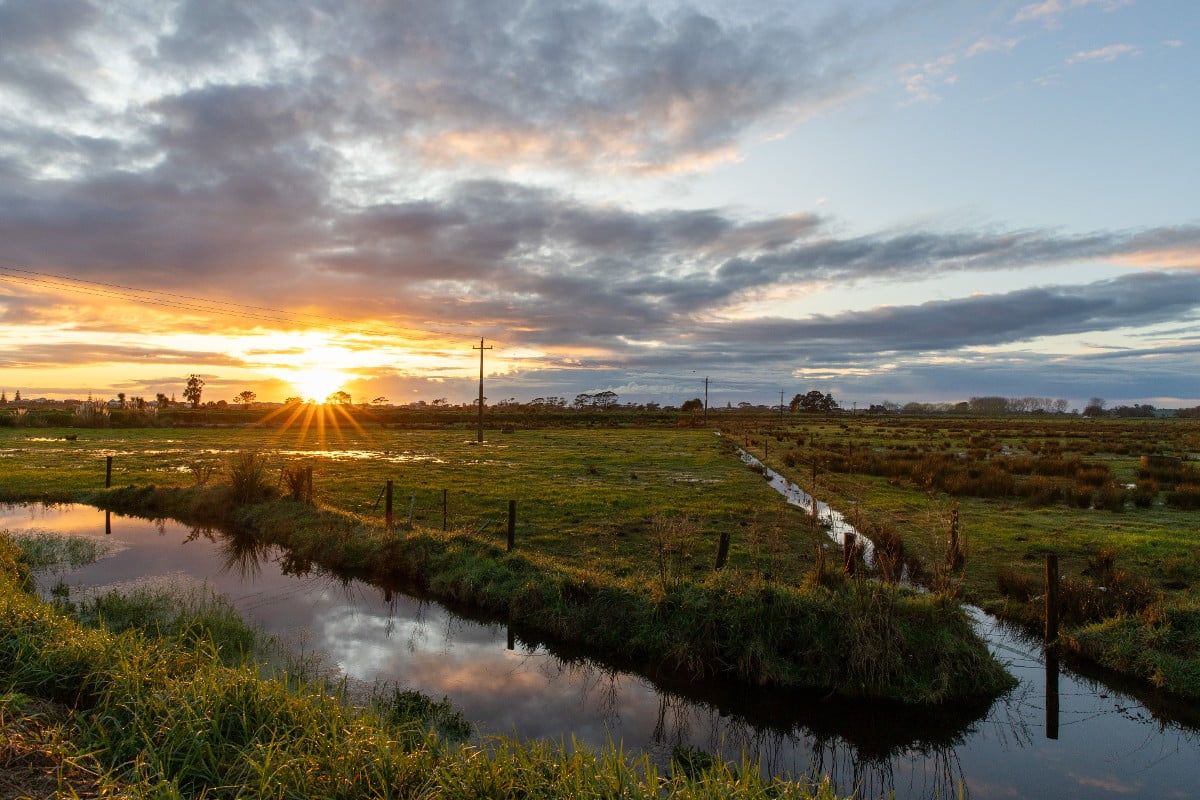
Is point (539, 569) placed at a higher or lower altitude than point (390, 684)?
higher

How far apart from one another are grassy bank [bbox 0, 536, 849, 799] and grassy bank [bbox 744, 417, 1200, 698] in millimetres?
9304

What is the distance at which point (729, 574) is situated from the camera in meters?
13.7

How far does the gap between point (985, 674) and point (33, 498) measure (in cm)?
4047

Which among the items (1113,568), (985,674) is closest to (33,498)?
(985,674)

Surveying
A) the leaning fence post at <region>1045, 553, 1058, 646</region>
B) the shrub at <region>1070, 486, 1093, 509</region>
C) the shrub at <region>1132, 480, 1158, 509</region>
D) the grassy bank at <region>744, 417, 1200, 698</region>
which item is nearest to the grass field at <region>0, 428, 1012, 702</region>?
the leaning fence post at <region>1045, 553, 1058, 646</region>

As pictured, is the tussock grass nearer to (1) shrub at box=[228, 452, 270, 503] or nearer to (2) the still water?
(1) shrub at box=[228, 452, 270, 503]

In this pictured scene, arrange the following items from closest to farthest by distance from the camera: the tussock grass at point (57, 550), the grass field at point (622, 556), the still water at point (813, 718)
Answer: the still water at point (813, 718) < the grass field at point (622, 556) < the tussock grass at point (57, 550)

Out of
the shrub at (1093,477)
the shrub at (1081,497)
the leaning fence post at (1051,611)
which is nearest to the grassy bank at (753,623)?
the leaning fence post at (1051,611)

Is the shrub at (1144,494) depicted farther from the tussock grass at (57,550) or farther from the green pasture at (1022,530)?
the tussock grass at (57,550)

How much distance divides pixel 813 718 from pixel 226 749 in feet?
29.8

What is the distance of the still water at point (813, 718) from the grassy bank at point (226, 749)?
86.2 inches

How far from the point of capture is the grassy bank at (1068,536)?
40.3 feet

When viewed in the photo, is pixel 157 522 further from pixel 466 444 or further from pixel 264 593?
pixel 466 444

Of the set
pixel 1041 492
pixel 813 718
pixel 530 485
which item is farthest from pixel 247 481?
pixel 1041 492
